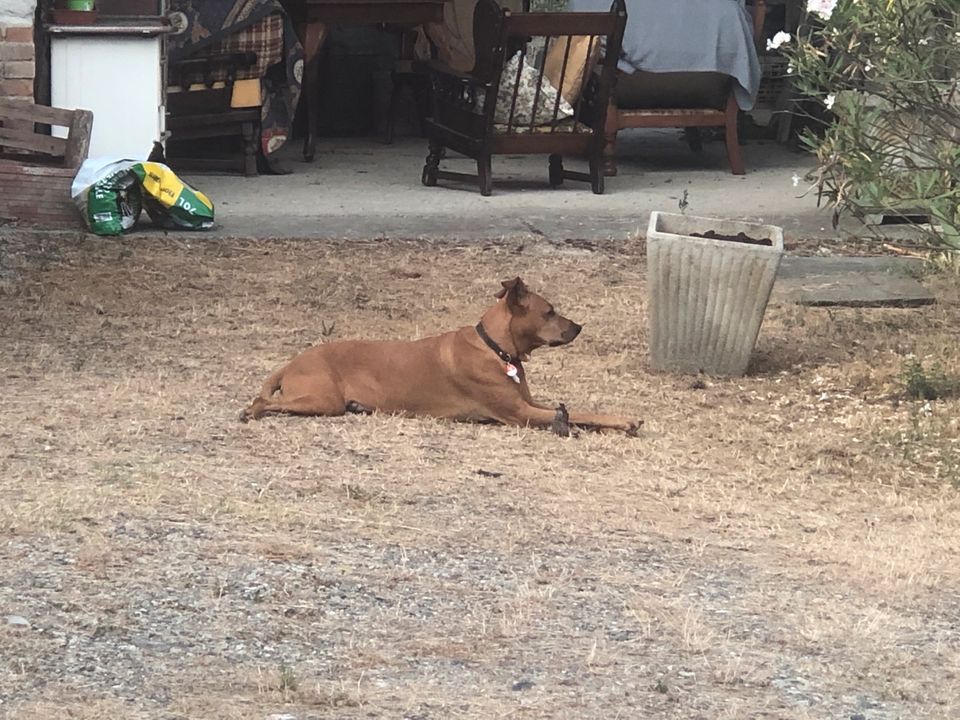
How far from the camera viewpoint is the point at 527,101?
10.1 metres

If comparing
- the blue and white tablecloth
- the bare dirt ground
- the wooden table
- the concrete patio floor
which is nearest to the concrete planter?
the bare dirt ground

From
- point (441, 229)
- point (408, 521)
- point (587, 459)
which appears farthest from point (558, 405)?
point (441, 229)

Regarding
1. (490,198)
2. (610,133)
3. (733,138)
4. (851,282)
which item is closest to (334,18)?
(490,198)

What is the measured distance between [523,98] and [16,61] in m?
3.08

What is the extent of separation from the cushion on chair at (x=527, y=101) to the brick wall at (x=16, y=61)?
2802mm

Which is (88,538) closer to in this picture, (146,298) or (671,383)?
(671,383)

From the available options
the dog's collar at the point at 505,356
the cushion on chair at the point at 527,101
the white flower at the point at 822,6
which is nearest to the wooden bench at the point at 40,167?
the cushion on chair at the point at 527,101

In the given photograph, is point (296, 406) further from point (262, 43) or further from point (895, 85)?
point (262, 43)

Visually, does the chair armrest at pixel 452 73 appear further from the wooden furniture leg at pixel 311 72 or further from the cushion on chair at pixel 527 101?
the wooden furniture leg at pixel 311 72

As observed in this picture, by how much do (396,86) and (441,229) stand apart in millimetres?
3389

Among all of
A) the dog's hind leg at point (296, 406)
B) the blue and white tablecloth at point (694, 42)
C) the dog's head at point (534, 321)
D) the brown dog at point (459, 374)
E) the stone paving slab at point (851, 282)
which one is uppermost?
the blue and white tablecloth at point (694, 42)

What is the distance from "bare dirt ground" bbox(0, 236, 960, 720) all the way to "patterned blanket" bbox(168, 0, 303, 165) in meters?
2.93

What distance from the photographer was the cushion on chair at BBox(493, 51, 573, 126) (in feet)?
33.0

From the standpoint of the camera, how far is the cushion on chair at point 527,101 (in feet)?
33.0
